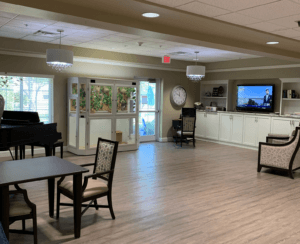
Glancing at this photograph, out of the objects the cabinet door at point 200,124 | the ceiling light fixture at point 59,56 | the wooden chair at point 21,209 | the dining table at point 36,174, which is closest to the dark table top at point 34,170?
the dining table at point 36,174

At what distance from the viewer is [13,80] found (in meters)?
7.04

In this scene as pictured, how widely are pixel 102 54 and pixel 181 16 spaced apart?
14.0ft

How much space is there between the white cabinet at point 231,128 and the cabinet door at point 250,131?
137 millimetres

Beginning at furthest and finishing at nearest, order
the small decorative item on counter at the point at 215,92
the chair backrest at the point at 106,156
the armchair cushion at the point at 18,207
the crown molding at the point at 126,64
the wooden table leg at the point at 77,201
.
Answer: the small decorative item on counter at the point at 215,92 < the crown molding at the point at 126,64 < the chair backrest at the point at 106,156 < the wooden table leg at the point at 77,201 < the armchair cushion at the point at 18,207

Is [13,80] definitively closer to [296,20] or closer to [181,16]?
[181,16]

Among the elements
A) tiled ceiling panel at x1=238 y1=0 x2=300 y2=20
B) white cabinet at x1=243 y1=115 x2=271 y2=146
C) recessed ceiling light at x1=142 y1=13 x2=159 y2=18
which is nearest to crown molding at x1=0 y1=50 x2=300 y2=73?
white cabinet at x1=243 y1=115 x2=271 y2=146

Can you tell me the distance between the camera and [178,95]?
9945mm

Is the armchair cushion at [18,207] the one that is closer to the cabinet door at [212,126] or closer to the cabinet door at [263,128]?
the cabinet door at [263,128]

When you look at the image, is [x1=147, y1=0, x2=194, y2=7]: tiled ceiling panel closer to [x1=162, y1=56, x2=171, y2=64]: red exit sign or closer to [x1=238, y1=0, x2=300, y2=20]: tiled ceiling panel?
[x1=238, y1=0, x2=300, y2=20]: tiled ceiling panel

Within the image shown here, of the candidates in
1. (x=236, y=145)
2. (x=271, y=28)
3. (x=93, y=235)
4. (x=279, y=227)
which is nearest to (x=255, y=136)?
(x=236, y=145)

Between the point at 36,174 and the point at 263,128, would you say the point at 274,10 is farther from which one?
the point at 263,128

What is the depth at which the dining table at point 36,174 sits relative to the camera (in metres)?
2.67

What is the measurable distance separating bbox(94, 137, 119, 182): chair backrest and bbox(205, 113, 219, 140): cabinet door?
20.6 ft

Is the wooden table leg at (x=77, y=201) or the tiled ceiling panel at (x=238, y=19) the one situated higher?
the tiled ceiling panel at (x=238, y=19)
